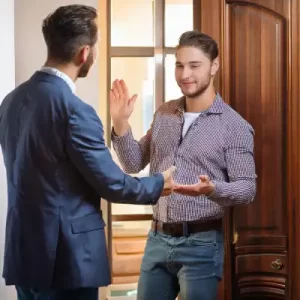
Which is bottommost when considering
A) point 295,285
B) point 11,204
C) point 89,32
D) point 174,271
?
point 295,285

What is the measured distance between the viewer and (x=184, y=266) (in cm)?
168

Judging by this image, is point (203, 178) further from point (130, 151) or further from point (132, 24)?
point (132, 24)

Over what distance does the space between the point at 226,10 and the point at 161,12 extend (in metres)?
0.54

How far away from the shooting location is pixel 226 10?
2051 millimetres

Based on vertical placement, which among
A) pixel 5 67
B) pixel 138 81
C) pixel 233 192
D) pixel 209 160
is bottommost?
pixel 233 192

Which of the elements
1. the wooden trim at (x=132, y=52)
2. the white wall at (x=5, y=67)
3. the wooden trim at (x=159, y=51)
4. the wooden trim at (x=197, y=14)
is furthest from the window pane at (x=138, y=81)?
the white wall at (x=5, y=67)

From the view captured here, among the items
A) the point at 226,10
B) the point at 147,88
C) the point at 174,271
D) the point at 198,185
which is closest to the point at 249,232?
the point at 174,271

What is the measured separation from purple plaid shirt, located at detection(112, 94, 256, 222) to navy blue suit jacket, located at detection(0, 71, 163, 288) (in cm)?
38

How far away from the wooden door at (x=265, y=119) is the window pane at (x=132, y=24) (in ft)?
8.02

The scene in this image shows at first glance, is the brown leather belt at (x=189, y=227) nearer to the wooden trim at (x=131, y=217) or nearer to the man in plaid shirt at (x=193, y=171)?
the man in plaid shirt at (x=193, y=171)

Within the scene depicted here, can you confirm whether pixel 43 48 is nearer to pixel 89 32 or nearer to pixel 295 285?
pixel 89 32

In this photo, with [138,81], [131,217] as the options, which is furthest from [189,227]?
[138,81]

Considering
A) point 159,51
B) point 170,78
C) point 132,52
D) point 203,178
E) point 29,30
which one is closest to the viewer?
point 203,178

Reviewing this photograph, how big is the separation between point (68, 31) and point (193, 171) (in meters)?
0.65
